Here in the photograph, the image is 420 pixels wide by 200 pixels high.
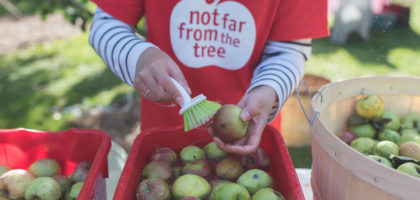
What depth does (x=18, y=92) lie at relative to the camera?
14.3 feet

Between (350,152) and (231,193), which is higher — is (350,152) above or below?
above

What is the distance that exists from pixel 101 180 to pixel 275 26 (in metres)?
0.97

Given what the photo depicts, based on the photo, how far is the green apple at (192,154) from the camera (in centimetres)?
141

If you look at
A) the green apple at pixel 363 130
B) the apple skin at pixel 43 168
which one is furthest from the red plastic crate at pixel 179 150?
the green apple at pixel 363 130

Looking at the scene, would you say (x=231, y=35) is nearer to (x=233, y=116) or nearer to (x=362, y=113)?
(x=233, y=116)

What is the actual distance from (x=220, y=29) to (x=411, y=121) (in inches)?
38.3

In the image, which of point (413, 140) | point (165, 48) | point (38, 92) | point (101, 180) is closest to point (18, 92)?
point (38, 92)

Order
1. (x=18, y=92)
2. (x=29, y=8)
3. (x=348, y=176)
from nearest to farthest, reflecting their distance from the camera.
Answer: (x=348, y=176)
(x=18, y=92)
(x=29, y=8)

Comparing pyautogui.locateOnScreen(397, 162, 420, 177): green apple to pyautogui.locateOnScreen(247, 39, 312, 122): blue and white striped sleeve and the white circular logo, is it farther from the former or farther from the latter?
the white circular logo

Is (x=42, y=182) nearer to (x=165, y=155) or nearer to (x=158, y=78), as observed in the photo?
(x=165, y=155)

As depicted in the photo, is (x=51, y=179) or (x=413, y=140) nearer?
(x=51, y=179)

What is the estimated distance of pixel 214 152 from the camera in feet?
4.71

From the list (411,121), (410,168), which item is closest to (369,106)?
(411,121)

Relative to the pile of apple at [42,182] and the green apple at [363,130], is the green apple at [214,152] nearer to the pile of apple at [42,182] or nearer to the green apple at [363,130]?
the pile of apple at [42,182]
